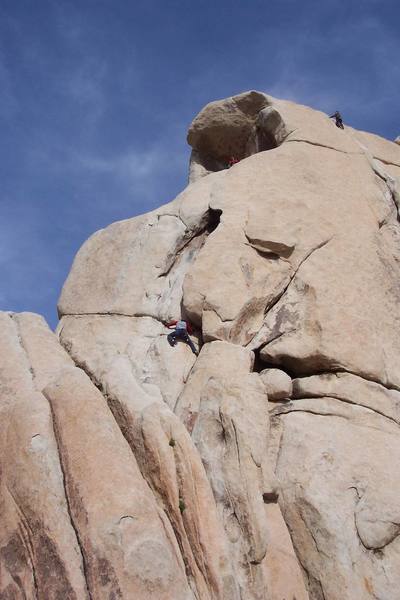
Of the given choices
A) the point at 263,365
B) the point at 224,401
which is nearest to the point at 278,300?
the point at 263,365

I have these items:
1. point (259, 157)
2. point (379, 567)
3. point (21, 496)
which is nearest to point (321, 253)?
point (259, 157)

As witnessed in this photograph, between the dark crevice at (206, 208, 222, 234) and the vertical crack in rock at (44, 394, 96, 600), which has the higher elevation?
the dark crevice at (206, 208, 222, 234)

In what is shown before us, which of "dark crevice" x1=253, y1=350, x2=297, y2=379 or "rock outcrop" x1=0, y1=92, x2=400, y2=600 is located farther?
"dark crevice" x1=253, y1=350, x2=297, y2=379

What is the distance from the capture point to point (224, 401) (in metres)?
10.7

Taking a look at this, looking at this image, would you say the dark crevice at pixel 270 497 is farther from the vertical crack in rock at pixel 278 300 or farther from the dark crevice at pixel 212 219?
the dark crevice at pixel 212 219

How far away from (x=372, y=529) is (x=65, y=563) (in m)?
4.45

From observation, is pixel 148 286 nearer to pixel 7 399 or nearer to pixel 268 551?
pixel 7 399

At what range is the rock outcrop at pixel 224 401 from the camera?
8656mm

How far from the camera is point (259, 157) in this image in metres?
16.0

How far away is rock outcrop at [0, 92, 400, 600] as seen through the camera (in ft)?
28.4

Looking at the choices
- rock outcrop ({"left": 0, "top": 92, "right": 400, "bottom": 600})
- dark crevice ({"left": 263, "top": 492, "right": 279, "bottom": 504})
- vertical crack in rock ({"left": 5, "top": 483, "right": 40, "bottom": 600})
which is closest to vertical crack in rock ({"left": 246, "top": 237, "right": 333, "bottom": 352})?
rock outcrop ({"left": 0, "top": 92, "right": 400, "bottom": 600})

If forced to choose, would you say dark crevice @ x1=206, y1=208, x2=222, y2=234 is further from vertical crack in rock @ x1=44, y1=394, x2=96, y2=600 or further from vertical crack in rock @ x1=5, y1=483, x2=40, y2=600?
vertical crack in rock @ x1=5, y1=483, x2=40, y2=600

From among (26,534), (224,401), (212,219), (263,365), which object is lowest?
(26,534)

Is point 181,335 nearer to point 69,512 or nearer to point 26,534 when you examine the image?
point 69,512
